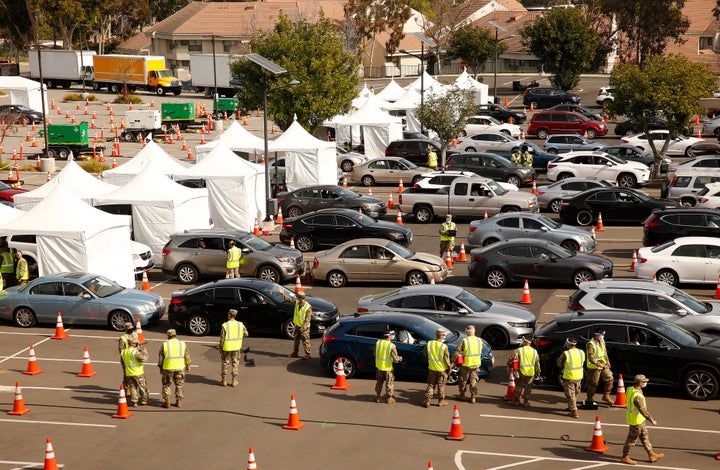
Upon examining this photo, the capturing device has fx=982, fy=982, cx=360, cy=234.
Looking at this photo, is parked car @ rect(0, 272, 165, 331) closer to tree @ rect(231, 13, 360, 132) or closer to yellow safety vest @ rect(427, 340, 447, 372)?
yellow safety vest @ rect(427, 340, 447, 372)

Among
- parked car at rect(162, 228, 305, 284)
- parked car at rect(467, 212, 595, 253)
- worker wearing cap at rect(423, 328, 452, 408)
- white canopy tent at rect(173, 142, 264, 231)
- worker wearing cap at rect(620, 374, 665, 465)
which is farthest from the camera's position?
white canopy tent at rect(173, 142, 264, 231)

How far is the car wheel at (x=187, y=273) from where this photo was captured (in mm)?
Result: 26047

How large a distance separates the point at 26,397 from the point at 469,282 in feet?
39.1

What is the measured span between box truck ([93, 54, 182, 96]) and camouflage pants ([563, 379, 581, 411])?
64161mm

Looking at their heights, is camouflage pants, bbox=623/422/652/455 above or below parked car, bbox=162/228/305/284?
below

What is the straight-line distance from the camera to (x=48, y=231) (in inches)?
956

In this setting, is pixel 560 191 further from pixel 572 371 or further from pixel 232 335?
pixel 232 335

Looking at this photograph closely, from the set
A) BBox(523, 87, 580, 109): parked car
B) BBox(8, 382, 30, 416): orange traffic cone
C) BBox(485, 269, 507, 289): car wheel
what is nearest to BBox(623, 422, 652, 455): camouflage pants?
BBox(8, 382, 30, 416): orange traffic cone

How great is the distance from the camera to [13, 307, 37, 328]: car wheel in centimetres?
2205

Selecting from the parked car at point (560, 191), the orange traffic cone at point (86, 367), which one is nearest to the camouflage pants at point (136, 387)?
the orange traffic cone at point (86, 367)

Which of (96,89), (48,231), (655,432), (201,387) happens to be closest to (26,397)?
(201,387)

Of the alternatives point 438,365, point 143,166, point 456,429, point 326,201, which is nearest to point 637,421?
point 456,429

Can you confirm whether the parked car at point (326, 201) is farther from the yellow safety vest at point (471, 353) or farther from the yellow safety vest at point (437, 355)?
the yellow safety vest at point (437, 355)

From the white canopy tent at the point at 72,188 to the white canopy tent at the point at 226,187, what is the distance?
3.01 meters
